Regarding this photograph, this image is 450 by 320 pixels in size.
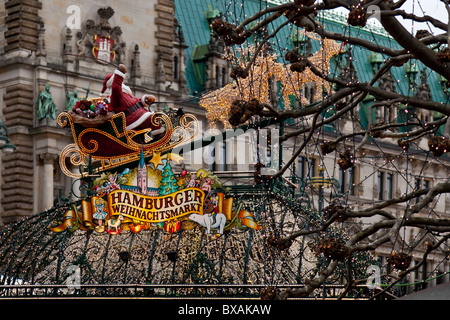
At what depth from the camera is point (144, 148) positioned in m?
33.5

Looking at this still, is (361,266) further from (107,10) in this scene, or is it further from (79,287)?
(107,10)

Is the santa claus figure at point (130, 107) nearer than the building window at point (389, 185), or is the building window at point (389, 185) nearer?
the santa claus figure at point (130, 107)

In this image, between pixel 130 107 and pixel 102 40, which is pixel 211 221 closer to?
pixel 130 107

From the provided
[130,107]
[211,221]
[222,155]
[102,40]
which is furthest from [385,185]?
[211,221]

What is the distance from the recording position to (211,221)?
31625 millimetres

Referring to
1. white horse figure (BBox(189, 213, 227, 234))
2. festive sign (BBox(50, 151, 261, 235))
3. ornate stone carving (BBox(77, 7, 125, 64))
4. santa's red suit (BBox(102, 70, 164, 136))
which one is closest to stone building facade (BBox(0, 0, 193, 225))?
ornate stone carving (BBox(77, 7, 125, 64))

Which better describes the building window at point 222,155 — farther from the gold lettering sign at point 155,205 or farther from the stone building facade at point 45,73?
the gold lettering sign at point 155,205

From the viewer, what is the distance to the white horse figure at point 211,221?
31453 millimetres

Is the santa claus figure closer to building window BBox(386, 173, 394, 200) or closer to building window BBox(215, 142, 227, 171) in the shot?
building window BBox(215, 142, 227, 171)

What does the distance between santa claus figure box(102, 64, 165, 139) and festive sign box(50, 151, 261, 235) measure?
1.11 m

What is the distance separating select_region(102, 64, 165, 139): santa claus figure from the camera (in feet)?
112

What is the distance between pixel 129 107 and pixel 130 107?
4cm

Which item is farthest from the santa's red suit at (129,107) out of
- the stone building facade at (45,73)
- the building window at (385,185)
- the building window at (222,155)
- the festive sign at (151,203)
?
the building window at (385,185)
